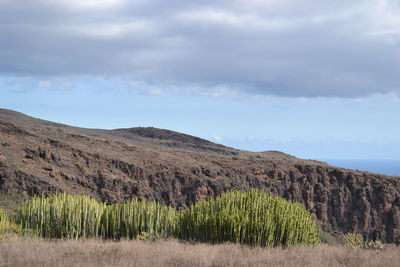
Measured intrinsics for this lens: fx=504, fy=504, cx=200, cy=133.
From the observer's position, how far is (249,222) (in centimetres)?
1426

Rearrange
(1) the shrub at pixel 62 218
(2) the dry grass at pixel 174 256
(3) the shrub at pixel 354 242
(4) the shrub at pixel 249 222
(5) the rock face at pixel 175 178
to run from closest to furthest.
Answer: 1. (2) the dry grass at pixel 174 256
2. (4) the shrub at pixel 249 222
3. (3) the shrub at pixel 354 242
4. (1) the shrub at pixel 62 218
5. (5) the rock face at pixel 175 178

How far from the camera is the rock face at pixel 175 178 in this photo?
35.8 meters

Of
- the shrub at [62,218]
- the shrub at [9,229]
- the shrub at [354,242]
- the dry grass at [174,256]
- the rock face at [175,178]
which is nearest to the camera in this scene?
the dry grass at [174,256]

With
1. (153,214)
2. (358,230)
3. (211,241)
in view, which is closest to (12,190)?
(153,214)

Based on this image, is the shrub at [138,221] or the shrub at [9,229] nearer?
the shrub at [9,229]

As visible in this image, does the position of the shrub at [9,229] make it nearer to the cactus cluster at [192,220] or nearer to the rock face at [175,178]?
the cactus cluster at [192,220]

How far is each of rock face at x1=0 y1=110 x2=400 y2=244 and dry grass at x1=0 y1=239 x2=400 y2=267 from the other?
20.2 meters

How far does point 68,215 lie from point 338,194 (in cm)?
3829

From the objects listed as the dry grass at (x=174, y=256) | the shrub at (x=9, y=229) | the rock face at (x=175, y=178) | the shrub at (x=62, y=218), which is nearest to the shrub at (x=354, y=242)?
the dry grass at (x=174, y=256)

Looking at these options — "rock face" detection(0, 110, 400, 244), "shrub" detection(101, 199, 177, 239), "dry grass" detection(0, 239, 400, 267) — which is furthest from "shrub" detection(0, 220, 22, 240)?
"rock face" detection(0, 110, 400, 244)

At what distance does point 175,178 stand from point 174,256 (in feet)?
105

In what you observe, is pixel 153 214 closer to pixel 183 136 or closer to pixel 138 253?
pixel 138 253

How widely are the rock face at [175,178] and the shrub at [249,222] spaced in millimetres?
18824

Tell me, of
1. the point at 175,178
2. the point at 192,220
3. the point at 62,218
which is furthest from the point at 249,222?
the point at 175,178
